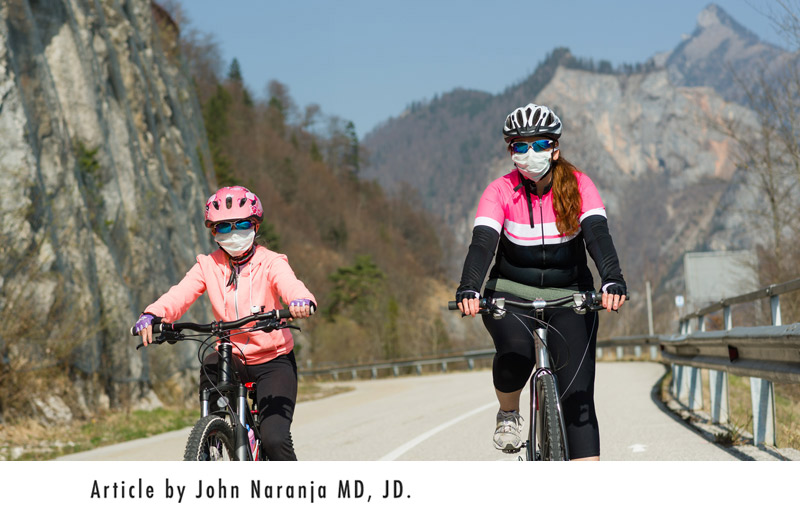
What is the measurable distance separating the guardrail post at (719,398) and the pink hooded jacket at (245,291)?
20.4 ft

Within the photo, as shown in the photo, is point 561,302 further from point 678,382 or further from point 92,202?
point 92,202

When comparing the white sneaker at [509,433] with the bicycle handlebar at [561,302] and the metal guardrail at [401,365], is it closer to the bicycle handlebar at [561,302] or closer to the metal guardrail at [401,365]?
the bicycle handlebar at [561,302]

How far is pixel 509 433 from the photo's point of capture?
Answer: 4926 mm

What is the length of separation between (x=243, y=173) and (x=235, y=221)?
10082 cm

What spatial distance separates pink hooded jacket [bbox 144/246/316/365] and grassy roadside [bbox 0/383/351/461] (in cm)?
746

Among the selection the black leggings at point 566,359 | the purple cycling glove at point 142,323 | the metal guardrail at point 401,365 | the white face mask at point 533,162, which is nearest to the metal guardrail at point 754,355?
the black leggings at point 566,359

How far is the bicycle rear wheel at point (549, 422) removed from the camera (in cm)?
441

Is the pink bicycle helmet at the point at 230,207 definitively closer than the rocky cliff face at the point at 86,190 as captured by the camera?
Yes

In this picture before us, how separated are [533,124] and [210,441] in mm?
2280

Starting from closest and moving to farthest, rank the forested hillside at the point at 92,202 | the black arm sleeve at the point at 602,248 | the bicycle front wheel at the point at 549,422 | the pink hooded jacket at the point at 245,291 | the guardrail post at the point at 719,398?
the bicycle front wheel at the point at 549,422
the black arm sleeve at the point at 602,248
the pink hooded jacket at the point at 245,291
the guardrail post at the point at 719,398
the forested hillside at the point at 92,202

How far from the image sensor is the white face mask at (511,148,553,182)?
480cm

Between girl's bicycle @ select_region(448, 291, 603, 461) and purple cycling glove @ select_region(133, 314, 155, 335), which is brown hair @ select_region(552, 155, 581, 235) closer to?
girl's bicycle @ select_region(448, 291, 603, 461)
